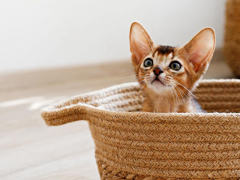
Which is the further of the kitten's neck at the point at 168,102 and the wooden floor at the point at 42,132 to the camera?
the wooden floor at the point at 42,132

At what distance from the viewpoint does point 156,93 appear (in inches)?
40.3

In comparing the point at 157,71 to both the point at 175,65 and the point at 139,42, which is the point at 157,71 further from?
the point at 139,42

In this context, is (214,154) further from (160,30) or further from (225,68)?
(225,68)

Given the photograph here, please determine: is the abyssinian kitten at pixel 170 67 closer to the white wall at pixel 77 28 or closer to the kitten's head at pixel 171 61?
the kitten's head at pixel 171 61

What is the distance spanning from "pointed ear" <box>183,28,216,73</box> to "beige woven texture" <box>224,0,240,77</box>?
172 centimetres

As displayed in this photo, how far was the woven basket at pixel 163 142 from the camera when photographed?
31.4 inches

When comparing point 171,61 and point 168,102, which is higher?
point 171,61

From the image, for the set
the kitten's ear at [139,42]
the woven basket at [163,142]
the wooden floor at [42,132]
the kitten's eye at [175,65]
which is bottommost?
the wooden floor at [42,132]

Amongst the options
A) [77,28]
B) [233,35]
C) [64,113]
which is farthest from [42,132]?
[233,35]

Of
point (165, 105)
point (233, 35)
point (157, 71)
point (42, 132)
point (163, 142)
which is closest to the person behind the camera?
point (163, 142)

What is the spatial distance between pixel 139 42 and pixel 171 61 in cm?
14

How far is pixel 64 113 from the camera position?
0.93 meters

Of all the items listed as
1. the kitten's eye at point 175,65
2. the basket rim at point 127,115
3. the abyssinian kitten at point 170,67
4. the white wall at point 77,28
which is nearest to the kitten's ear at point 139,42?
the abyssinian kitten at point 170,67

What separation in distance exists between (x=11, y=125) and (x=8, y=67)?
0.85 meters
